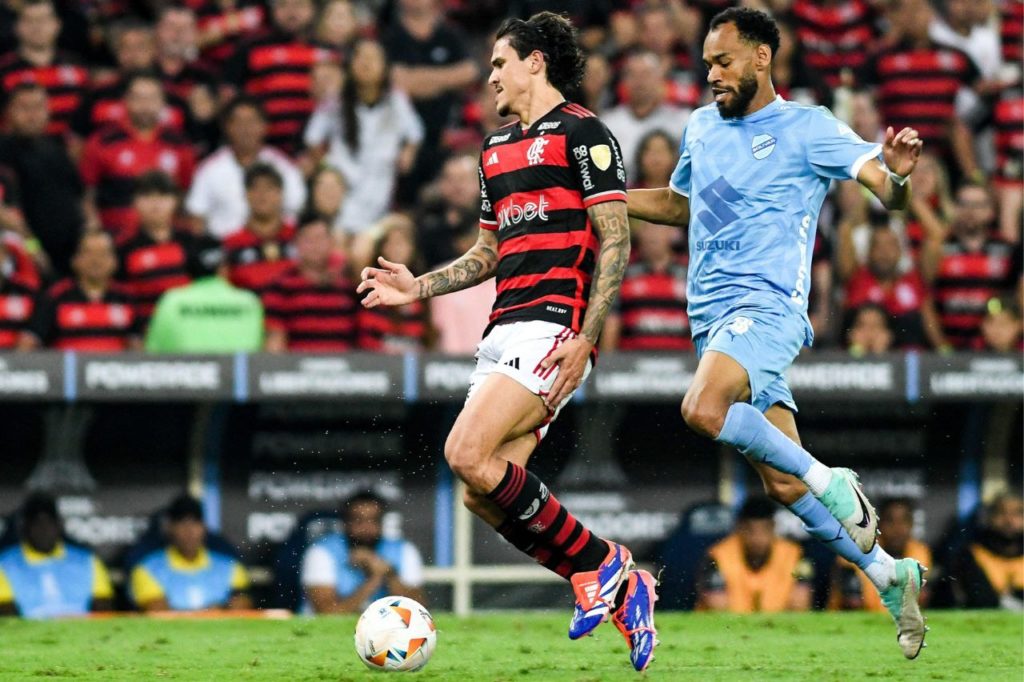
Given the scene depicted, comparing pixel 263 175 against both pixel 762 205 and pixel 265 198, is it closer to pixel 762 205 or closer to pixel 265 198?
pixel 265 198

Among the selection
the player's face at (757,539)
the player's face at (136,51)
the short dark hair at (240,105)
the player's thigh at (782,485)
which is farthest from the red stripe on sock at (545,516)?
the player's face at (136,51)

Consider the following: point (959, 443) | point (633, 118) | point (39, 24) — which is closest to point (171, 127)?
point (39, 24)

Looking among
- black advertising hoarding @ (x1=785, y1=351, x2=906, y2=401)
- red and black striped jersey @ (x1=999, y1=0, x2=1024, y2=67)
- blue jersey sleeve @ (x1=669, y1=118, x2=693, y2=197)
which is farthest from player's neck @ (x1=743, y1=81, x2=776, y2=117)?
red and black striped jersey @ (x1=999, y1=0, x2=1024, y2=67)

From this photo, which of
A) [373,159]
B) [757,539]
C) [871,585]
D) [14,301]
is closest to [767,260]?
[757,539]

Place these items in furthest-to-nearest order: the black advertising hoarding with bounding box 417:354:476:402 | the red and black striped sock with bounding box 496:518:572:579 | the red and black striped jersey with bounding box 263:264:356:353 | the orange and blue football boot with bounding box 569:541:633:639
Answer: the red and black striped jersey with bounding box 263:264:356:353 < the black advertising hoarding with bounding box 417:354:476:402 < the red and black striped sock with bounding box 496:518:572:579 < the orange and blue football boot with bounding box 569:541:633:639

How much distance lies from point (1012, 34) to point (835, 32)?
4.61ft

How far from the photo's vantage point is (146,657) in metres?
7.54

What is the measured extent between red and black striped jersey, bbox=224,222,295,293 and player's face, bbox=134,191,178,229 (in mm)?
454

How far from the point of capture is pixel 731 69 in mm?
7105

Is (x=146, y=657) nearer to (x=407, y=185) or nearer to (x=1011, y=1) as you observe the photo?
(x=407, y=185)

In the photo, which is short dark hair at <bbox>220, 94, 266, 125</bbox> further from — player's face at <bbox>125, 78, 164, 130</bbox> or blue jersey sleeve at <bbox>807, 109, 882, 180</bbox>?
blue jersey sleeve at <bbox>807, 109, 882, 180</bbox>

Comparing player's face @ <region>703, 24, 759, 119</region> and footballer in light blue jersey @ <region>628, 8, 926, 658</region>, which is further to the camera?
player's face @ <region>703, 24, 759, 119</region>

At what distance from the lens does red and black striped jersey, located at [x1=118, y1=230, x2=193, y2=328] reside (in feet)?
36.2

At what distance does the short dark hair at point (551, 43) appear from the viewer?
6.95 meters
